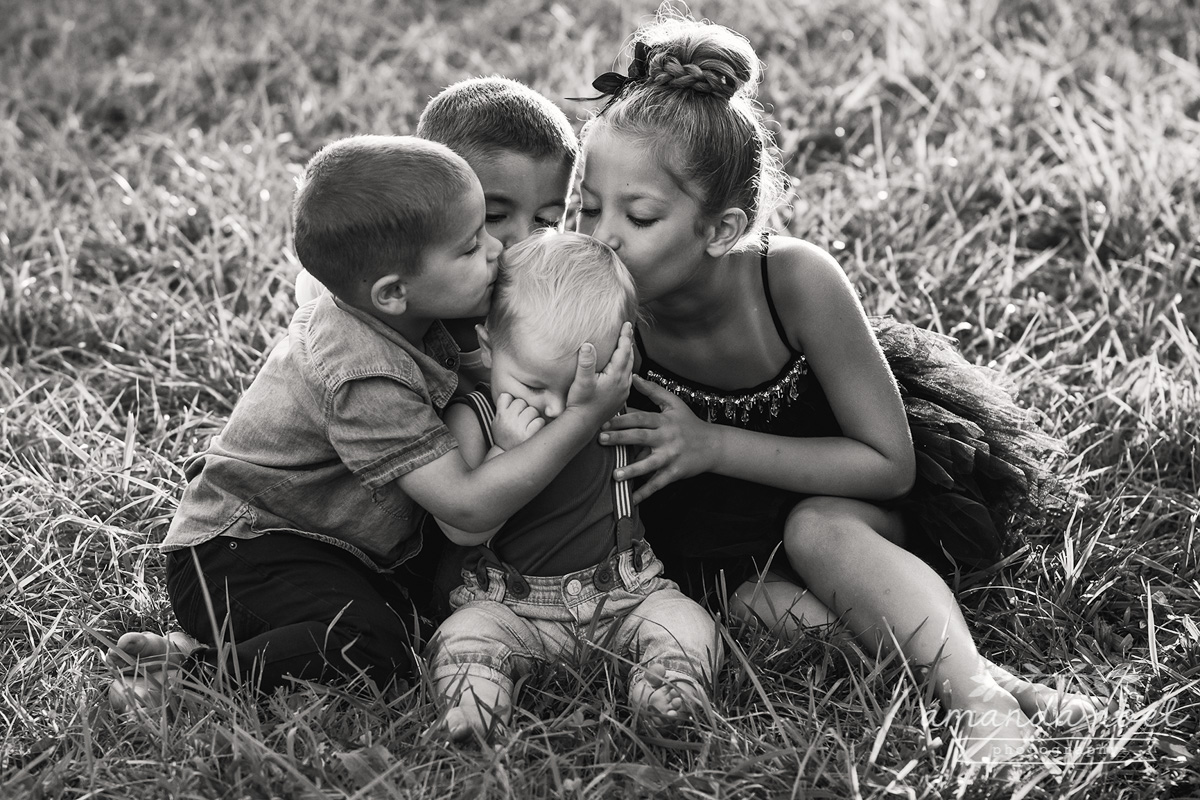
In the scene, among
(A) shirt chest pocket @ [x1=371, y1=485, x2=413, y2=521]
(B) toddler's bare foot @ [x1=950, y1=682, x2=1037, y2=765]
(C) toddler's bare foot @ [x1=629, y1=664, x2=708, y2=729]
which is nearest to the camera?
(B) toddler's bare foot @ [x1=950, y1=682, x2=1037, y2=765]

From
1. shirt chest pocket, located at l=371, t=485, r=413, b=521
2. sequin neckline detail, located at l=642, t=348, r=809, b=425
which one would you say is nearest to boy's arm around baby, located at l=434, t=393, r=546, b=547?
shirt chest pocket, located at l=371, t=485, r=413, b=521

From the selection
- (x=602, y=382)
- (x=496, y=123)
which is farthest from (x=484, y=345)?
(x=496, y=123)

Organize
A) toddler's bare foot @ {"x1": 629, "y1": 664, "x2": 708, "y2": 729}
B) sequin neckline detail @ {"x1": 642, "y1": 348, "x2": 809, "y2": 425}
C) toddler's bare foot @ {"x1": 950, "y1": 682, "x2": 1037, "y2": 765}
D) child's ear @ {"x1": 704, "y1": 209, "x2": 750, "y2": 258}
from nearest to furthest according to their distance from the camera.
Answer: toddler's bare foot @ {"x1": 950, "y1": 682, "x2": 1037, "y2": 765} → toddler's bare foot @ {"x1": 629, "y1": 664, "x2": 708, "y2": 729} → child's ear @ {"x1": 704, "y1": 209, "x2": 750, "y2": 258} → sequin neckline detail @ {"x1": 642, "y1": 348, "x2": 809, "y2": 425}

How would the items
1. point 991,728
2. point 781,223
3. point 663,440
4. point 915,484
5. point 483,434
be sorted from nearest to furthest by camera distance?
point 991,728 < point 483,434 < point 663,440 < point 915,484 < point 781,223

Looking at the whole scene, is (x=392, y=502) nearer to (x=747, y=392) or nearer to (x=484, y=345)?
(x=484, y=345)

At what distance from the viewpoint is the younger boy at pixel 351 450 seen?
2.11 meters

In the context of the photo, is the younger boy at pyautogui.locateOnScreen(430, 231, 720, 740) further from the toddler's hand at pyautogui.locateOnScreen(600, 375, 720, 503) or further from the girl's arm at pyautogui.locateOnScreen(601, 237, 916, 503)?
the girl's arm at pyautogui.locateOnScreen(601, 237, 916, 503)

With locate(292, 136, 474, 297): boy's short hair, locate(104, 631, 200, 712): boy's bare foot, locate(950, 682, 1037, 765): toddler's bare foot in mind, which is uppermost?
locate(292, 136, 474, 297): boy's short hair

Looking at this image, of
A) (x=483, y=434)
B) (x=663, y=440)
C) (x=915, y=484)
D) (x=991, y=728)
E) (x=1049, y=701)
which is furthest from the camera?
(x=915, y=484)

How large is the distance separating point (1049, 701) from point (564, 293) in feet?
3.48

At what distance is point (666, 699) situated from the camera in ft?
6.93

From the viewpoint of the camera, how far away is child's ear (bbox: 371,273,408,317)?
6.98 ft

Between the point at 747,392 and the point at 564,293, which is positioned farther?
the point at 747,392

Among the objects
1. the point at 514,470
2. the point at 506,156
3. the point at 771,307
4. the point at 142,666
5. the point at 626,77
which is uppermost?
the point at 626,77
